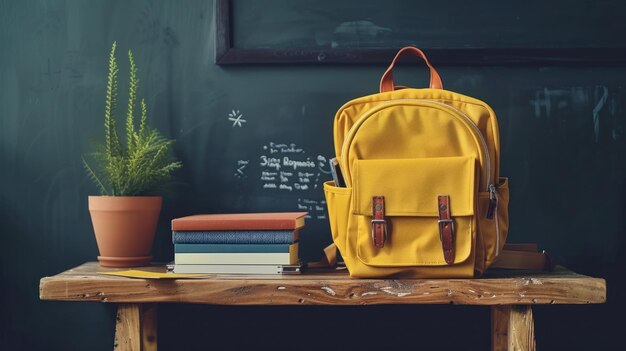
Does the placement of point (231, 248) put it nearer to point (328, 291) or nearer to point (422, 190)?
point (328, 291)

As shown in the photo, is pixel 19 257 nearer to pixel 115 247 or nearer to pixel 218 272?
pixel 115 247

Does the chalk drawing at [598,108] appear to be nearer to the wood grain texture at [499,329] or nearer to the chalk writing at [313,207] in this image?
the wood grain texture at [499,329]

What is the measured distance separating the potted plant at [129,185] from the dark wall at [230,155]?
9cm

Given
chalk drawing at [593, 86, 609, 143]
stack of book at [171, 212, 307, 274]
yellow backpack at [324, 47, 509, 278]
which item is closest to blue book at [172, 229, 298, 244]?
stack of book at [171, 212, 307, 274]

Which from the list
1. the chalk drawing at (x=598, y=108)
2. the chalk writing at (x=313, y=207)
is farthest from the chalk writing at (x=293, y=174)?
the chalk drawing at (x=598, y=108)

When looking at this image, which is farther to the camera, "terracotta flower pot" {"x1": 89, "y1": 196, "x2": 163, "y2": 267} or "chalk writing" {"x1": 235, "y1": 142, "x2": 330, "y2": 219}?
"chalk writing" {"x1": 235, "y1": 142, "x2": 330, "y2": 219}

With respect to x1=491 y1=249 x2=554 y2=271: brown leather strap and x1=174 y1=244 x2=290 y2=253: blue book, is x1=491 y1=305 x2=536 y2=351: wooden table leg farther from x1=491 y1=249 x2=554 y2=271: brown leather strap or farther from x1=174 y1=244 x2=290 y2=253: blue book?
x1=174 y1=244 x2=290 y2=253: blue book

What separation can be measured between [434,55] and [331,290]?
2.31ft

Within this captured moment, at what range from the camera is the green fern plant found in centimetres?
164

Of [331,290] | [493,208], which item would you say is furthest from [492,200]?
[331,290]

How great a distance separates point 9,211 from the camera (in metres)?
1.82

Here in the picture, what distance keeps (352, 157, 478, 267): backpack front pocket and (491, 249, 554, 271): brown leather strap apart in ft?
0.65

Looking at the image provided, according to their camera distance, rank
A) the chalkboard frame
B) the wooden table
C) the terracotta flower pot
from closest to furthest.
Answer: the wooden table → the terracotta flower pot → the chalkboard frame

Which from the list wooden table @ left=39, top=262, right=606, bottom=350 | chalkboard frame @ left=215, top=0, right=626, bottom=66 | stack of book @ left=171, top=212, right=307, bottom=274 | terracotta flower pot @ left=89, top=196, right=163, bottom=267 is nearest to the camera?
wooden table @ left=39, top=262, right=606, bottom=350
